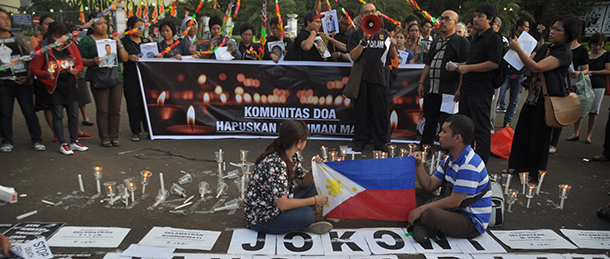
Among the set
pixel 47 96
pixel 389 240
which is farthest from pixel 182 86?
pixel 389 240

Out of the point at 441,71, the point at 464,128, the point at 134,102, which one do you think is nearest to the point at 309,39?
the point at 441,71

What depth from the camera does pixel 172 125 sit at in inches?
278

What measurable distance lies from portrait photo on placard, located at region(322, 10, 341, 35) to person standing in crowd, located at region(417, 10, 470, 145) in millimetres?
1596

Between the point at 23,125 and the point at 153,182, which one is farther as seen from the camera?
the point at 23,125

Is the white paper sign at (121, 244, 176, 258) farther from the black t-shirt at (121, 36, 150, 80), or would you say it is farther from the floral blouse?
the black t-shirt at (121, 36, 150, 80)

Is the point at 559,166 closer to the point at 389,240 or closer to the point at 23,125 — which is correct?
the point at 389,240

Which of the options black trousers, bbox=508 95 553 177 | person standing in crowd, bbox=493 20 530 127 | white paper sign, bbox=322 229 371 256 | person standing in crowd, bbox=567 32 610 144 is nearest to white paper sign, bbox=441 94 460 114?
black trousers, bbox=508 95 553 177

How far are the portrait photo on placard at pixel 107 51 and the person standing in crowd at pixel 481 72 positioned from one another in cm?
480

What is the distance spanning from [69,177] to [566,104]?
596 cm

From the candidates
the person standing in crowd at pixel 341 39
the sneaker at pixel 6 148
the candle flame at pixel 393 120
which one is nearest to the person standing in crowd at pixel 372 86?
the candle flame at pixel 393 120

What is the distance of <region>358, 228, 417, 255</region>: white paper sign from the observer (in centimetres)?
354

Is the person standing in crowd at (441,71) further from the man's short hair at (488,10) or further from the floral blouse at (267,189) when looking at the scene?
the floral blouse at (267,189)

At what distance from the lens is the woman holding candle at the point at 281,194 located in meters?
3.38

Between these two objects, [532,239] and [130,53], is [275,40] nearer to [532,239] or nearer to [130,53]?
[130,53]
